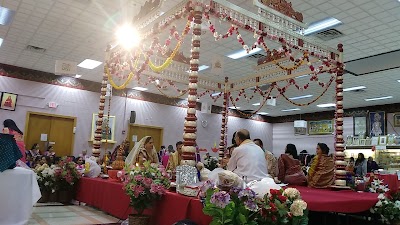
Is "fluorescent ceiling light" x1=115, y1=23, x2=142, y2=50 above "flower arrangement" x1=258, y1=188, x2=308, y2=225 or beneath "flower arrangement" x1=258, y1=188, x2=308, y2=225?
above

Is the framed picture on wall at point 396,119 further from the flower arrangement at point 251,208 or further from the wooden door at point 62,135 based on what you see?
the flower arrangement at point 251,208

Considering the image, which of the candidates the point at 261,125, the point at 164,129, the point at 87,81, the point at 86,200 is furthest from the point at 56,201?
the point at 261,125

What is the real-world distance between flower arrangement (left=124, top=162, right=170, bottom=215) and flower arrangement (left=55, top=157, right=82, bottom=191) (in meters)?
2.94

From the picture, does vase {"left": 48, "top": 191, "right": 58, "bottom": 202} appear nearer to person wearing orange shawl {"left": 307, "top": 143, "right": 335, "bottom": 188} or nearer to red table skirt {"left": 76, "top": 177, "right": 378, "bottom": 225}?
red table skirt {"left": 76, "top": 177, "right": 378, "bottom": 225}

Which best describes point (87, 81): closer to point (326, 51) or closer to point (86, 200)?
point (86, 200)

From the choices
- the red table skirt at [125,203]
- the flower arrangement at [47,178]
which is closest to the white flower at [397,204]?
the red table skirt at [125,203]

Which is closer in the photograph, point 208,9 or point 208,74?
point 208,9

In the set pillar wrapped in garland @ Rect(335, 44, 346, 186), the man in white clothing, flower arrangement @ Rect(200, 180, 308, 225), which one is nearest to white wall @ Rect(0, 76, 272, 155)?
pillar wrapped in garland @ Rect(335, 44, 346, 186)

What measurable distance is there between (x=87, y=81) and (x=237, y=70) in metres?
6.25

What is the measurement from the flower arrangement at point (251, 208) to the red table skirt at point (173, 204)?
0.45 metres

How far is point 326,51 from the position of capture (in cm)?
695

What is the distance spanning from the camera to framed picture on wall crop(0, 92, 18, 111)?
11.5 m

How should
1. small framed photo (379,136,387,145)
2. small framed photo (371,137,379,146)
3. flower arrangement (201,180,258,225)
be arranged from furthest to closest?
small framed photo (371,137,379,146) → small framed photo (379,136,387,145) → flower arrangement (201,180,258,225)

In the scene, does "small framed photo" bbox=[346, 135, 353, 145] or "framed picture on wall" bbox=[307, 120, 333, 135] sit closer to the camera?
"small framed photo" bbox=[346, 135, 353, 145]
